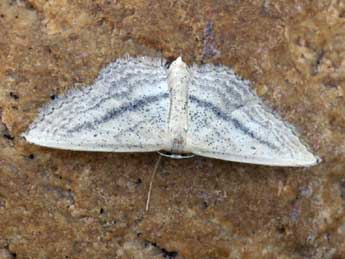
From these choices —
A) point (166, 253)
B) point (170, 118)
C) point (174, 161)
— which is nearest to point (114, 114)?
point (170, 118)

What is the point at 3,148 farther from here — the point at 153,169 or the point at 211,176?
the point at 211,176

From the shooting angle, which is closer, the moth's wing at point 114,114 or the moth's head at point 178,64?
the moth's wing at point 114,114

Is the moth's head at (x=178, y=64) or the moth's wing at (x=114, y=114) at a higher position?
the moth's head at (x=178, y=64)

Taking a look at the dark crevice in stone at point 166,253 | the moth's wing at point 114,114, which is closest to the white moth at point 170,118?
the moth's wing at point 114,114

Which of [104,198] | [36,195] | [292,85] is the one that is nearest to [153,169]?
[104,198]

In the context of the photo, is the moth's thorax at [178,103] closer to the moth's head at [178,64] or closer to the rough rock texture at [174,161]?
the moth's head at [178,64]

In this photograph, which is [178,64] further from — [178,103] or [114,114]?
[114,114]
